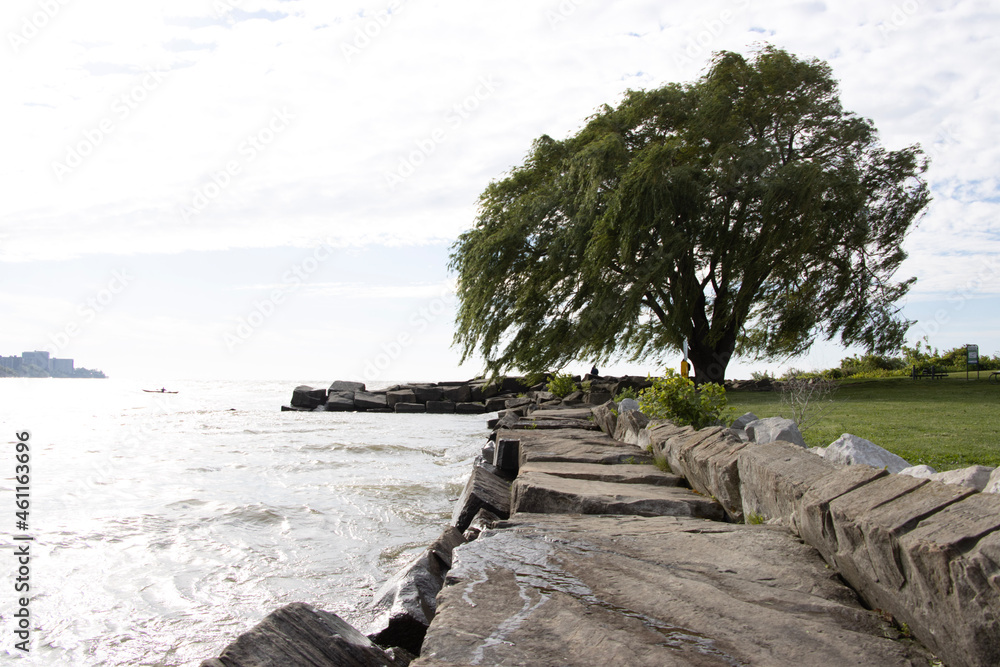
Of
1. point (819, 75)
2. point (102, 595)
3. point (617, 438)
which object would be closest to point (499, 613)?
point (102, 595)

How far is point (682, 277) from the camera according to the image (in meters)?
18.1

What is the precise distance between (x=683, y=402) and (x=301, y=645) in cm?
530

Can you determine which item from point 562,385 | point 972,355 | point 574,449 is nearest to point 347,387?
point 562,385

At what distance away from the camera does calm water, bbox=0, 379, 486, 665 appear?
337 cm

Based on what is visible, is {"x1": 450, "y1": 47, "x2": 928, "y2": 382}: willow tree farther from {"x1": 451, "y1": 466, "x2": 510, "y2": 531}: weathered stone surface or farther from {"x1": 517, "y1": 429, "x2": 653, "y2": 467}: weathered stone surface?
{"x1": 451, "y1": 466, "x2": 510, "y2": 531}: weathered stone surface

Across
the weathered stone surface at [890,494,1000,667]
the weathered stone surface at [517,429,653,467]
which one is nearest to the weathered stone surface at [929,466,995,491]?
the weathered stone surface at [890,494,1000,667]

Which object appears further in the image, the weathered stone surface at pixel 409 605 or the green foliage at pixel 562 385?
the green foliage at pixel 562 385

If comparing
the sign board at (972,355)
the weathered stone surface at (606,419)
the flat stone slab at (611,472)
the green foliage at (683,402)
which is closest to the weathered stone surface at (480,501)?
the flat stone slab at (611,472)

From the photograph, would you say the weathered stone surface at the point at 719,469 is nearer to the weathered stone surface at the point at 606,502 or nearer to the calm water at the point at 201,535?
the weathered stone surface at the point at 606,502

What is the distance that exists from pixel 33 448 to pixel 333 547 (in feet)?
31.4

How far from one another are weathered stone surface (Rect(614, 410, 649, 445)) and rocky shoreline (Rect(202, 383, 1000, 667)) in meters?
3.07

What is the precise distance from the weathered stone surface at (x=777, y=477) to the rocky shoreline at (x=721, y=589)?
1 centimetres

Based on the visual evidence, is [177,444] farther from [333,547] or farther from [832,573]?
[832,573]

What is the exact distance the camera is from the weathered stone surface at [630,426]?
6.69 meters
